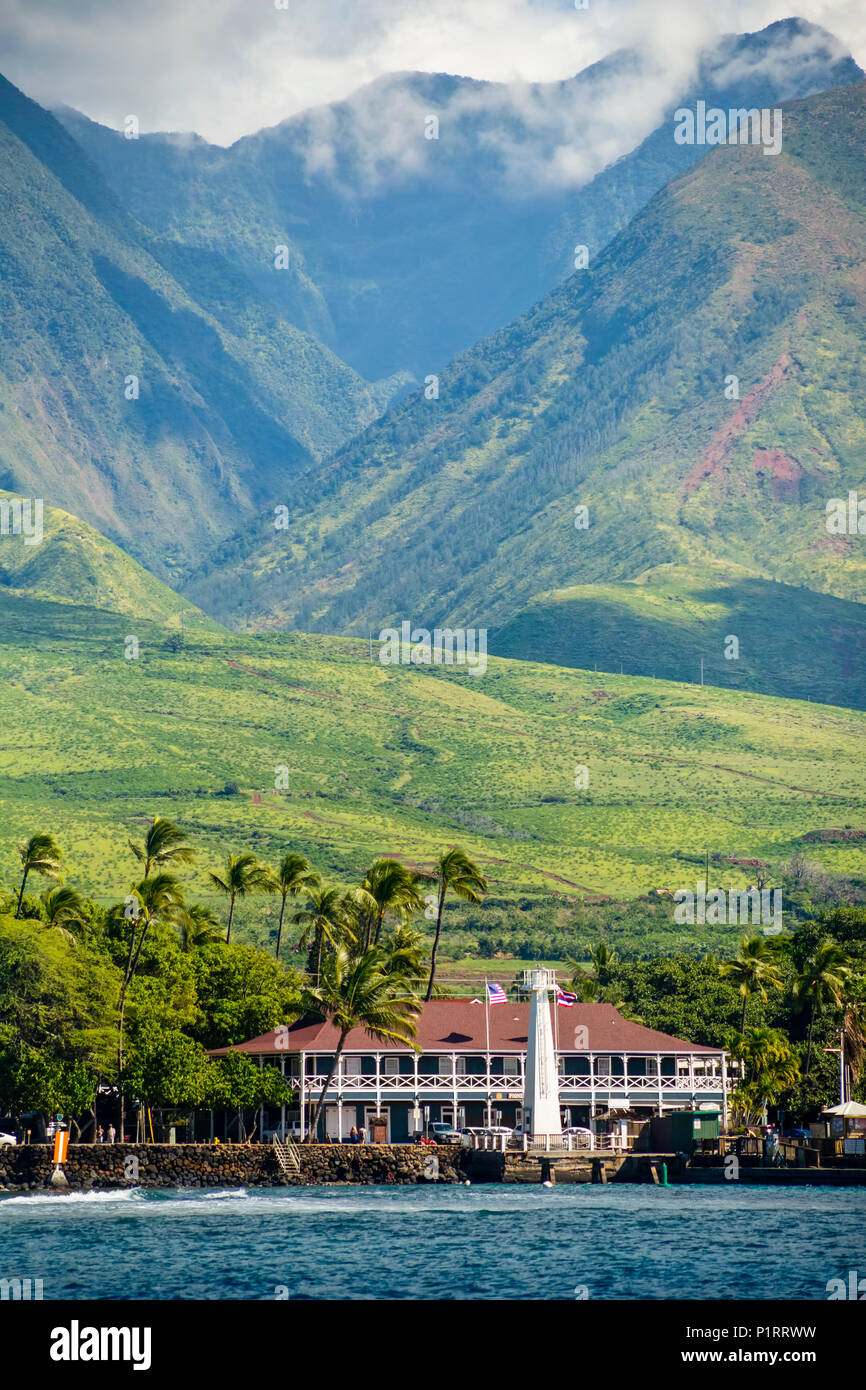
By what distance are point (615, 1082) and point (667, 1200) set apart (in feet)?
61.2

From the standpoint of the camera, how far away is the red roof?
309 ft

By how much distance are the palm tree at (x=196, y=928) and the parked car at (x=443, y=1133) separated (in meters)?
17.7

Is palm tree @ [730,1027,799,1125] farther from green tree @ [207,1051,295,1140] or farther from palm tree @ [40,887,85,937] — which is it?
palm tree @ [40,887,85,937]

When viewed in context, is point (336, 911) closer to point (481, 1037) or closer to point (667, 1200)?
point (481, 1037)

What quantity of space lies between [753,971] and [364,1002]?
35.5 meters

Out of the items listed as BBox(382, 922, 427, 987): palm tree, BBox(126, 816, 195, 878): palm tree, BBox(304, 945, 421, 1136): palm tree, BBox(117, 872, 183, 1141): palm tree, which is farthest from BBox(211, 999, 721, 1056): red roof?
BBox(126, 816, 195, 878): palm tree

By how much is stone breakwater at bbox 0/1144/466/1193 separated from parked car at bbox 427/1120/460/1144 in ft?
17.1
